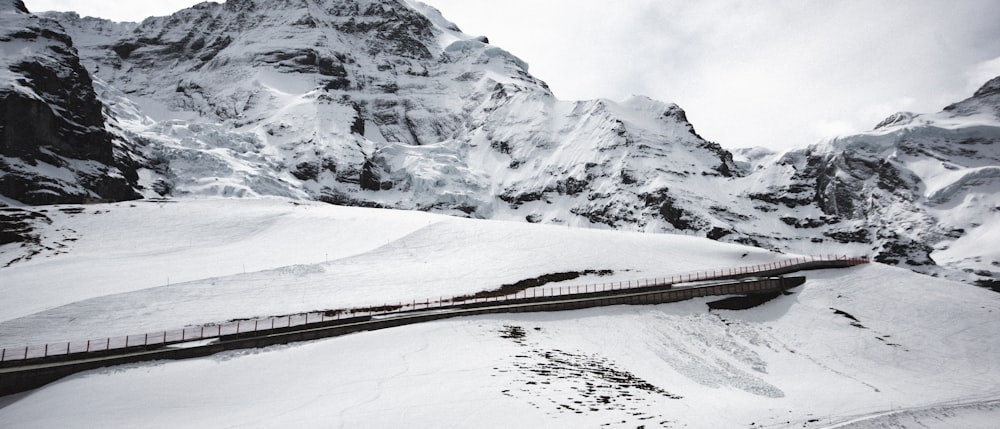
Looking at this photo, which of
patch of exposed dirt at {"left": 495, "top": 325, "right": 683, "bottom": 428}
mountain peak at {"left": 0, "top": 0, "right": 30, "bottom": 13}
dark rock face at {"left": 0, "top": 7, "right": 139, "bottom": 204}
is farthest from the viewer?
mountain peak at {"left": 0, "top": 0, "right": 30, "bottom": 13}

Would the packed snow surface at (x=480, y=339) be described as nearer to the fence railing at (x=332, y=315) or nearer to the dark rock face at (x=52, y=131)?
the fence railing at (x=332, y=315)

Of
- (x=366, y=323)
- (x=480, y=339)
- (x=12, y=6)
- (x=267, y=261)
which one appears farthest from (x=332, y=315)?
(x=12, y=6)

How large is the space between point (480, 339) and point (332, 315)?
38.6 feet

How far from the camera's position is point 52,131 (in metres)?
136

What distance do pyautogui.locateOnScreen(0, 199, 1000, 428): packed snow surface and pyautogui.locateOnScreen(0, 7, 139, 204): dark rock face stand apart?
7583 cm

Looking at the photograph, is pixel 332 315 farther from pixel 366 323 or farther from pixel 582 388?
pixel 582 388

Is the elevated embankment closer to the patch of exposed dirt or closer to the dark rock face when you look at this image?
the patch of exposed dirt

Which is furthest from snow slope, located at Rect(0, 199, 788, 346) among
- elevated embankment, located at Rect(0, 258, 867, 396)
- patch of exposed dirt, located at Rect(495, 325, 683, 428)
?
patch of exposed dirt, located at Rect(495, 325, 683, 428)

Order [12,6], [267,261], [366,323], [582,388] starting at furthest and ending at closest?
[12,6] → [267,261] → [366,323] → [582,388]

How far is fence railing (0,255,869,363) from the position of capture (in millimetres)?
31016

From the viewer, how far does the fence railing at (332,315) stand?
31.0 meters

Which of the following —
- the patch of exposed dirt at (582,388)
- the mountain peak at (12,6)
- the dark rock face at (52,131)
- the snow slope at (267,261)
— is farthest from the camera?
the mountain peak at (12,6)

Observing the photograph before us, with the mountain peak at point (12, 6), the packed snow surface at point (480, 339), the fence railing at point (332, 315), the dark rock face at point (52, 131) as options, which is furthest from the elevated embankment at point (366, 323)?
the mountain peak at point (12, 6)

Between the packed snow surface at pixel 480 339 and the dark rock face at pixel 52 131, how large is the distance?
75.8 metres
